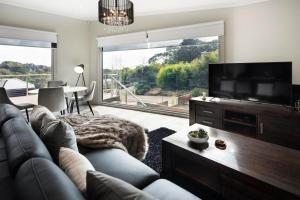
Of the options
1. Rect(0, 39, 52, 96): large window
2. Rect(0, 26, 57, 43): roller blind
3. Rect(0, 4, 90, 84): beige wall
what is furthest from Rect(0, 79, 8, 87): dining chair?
Rect(0, 4, 90, 84): beige wall

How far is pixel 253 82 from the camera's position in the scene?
324cm

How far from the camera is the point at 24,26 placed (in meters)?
4.59

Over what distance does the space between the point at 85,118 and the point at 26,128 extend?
104 cm

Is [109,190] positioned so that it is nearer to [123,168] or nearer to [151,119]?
[123,168]

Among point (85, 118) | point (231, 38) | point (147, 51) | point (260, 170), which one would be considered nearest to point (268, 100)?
point (231, 38)

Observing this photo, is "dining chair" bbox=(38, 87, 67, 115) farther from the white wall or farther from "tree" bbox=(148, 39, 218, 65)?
the white wall

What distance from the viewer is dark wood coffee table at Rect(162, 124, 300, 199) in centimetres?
134

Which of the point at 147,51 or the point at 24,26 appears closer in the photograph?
the point at 24,26

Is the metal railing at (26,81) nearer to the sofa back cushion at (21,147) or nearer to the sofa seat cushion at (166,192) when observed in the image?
the sofa back cushion at (21,147)

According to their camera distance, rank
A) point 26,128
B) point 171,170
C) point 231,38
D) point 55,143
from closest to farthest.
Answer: point 55,143, point 26,128, point 171,170, point 231,38

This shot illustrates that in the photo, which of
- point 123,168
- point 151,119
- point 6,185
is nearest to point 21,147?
point 6,185

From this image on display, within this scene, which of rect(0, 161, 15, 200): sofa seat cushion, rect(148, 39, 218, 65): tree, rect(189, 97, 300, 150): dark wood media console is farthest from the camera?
rect(148, 39, 218, 65): tree

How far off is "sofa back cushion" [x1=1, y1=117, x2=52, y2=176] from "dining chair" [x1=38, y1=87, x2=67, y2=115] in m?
2.27

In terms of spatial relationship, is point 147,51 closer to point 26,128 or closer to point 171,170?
point 171,170
